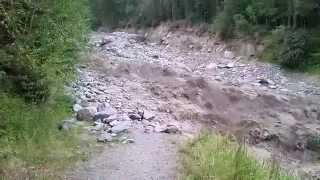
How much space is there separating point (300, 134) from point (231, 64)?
14043mm

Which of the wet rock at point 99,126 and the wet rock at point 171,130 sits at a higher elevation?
the wet rock at point 99,126

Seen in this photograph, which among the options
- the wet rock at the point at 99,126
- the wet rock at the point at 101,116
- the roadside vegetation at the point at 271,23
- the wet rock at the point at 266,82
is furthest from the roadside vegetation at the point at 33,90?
the roadside vegetation at the point at 271,23

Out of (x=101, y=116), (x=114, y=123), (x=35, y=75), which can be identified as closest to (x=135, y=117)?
(x=101, y=116)

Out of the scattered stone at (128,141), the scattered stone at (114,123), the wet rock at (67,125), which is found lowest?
the scattered stone at (114,123)

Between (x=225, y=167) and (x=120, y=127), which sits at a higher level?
(x=225, y=167)

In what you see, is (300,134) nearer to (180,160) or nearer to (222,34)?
(180,160)

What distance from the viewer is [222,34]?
36500mm

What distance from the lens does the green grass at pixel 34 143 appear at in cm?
878

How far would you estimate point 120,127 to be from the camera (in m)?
13.1

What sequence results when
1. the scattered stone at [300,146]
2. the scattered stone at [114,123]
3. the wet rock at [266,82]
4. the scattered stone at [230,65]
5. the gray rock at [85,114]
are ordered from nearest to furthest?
1. the scattered stone at [114,123]
2. the gray rock at [85,114]
3. the scattered stone at [300,146]
4. the wet rock at [266,82]
5. the scattered stone at [230,65]

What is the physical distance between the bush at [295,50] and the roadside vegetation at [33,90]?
15.8 m

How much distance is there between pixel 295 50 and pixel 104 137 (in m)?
17.4

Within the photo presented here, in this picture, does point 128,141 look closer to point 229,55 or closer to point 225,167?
point 225,167

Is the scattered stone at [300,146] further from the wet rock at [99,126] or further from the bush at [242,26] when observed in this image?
the bush at [242,26]
